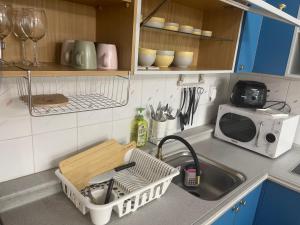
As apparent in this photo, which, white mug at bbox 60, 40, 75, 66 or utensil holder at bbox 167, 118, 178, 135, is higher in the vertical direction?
white mug at bbox 60, 40, 75, 66

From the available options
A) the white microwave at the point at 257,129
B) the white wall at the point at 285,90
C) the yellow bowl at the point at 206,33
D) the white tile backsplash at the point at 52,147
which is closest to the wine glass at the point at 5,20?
the white tile backsplash at the point at 52,147

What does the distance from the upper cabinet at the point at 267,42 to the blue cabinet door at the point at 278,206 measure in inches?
29.2

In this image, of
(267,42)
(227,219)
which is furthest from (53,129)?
(267,42)

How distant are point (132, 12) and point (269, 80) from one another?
1.45 m

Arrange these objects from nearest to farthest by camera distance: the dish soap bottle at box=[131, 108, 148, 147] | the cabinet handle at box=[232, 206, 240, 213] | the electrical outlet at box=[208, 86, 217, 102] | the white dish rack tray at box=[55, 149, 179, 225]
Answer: the white dish rack tray at box=[55, 149, 179, 225] → the cabinet handle at box=[232, 206, 240, 213] → the dish soap bottle at box=[131, 108, 148, 147] → the electrical outlet at box=[208, 86, 217, 102]

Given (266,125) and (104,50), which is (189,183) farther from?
(104,50)

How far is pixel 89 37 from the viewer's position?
42.1 inches

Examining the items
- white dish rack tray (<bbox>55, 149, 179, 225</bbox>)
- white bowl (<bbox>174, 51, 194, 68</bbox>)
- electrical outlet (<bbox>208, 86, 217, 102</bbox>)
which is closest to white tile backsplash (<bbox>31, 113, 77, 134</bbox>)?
white dish rack tray (<bbox>55, 149, 179, 225</bbox>)

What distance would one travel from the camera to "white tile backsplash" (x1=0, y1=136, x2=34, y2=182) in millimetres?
984

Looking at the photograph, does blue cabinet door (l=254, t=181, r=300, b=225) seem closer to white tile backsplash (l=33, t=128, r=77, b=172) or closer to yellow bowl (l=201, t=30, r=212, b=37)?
yellow bowl (l=201, t=30, r=212, b=37)

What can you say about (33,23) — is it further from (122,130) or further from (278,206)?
(278,206)

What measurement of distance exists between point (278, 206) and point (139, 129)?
0.95 meters

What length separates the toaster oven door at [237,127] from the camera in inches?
64.6

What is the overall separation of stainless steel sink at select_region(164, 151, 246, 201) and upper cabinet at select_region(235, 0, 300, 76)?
2.12 ft
